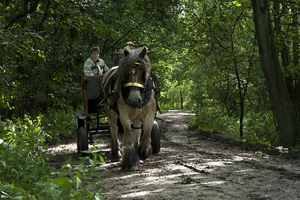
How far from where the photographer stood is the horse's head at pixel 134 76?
4.93 meters

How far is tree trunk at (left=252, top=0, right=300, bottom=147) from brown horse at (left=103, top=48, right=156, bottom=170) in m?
3.12

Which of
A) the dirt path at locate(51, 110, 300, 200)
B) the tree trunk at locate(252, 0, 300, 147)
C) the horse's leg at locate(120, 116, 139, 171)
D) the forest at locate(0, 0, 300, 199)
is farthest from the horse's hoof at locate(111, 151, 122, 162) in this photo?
the tree trunk at locate(252, 0, 300, 147)

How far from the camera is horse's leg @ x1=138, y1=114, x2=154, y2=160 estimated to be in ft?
18.1

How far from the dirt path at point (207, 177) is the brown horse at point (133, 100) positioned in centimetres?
34

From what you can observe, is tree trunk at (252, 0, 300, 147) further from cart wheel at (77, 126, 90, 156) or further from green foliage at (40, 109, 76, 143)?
green foliage at (40, 109, 76, 143)

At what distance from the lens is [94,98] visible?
6961 millimetres

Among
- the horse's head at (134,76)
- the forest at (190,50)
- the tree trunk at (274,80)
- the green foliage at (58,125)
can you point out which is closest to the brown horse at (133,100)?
the horse's head at (134,76)

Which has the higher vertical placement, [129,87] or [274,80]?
[274,80]

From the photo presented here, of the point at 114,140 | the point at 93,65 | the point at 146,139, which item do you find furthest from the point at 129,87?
the point at 93,65

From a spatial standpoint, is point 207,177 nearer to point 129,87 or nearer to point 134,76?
point 129,87

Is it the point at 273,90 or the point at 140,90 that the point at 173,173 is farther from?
the point at 273,90

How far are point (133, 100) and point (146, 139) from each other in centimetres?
106

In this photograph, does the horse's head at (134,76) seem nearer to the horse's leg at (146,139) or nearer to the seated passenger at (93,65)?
the horse's leg at (146,139)

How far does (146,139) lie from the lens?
5.61 meters
